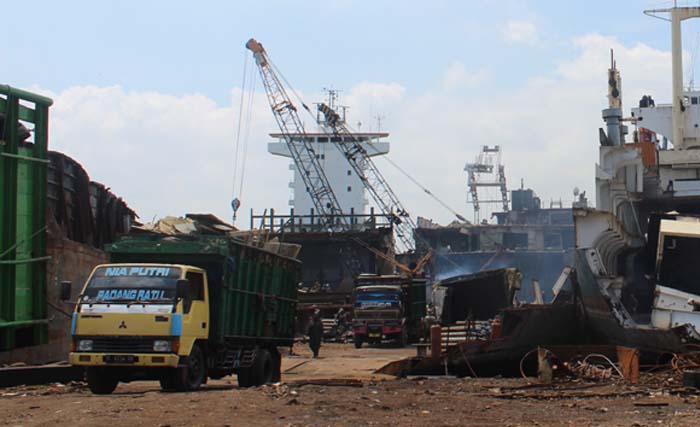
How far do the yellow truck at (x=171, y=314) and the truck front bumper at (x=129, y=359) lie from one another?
0.05 feet

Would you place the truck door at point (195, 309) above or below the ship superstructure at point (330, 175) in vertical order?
below

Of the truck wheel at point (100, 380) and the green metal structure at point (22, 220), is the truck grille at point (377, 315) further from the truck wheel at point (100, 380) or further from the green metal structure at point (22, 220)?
the truck wheel at point (100, 380)

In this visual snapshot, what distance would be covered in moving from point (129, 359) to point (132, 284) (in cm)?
121

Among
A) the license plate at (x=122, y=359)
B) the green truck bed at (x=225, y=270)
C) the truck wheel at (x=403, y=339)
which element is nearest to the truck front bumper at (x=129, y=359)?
the license plate at (x=122, y=359)

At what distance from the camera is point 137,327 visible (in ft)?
49.2

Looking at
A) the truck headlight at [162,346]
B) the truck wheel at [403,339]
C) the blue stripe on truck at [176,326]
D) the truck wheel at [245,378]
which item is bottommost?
the truck wheel at [403,339]

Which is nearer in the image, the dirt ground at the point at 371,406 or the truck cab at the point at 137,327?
the dirt ground at the point at 371,406

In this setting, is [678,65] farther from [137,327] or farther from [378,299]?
[137,327]

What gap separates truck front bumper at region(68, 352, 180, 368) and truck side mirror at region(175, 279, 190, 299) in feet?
3.06

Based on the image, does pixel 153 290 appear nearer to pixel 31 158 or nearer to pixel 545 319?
pixel 31 158

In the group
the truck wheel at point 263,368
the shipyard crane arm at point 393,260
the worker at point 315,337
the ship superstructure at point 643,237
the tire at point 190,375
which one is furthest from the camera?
the shipyard crane arm at point 393,260

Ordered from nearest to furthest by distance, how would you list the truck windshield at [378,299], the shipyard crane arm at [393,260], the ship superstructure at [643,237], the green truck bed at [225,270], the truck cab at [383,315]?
1. the green truck bed at [225,270]
2. the ship superstructure at [643,237]
3. the truck cab at [383,315]
4. the truck windshield at [378,299]
5. the shipyard crane arm at [393,260]

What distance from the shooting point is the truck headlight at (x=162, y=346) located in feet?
48.9

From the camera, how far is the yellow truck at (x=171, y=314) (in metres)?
15.0
